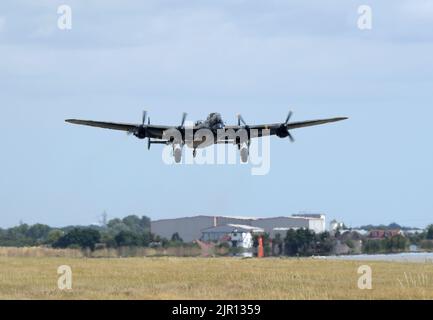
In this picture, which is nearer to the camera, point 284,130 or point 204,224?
point 284,130

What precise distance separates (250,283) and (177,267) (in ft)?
42.9

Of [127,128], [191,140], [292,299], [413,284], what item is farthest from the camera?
[127,128]

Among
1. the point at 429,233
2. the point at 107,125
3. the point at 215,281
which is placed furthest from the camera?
the point at 429,233

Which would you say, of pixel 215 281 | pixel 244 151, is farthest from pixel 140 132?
pixel 215 281

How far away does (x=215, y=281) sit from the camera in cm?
4403

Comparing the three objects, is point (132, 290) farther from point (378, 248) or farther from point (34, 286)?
point (378, 248)

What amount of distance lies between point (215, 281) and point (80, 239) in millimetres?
43964

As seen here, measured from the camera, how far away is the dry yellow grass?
3753 cm

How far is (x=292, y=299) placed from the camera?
117 feet

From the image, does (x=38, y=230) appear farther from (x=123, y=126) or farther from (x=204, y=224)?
(x=123, y=126)

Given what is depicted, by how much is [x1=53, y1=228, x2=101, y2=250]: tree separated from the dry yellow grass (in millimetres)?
25520

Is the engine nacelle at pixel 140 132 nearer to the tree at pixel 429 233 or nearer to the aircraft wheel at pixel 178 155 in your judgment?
the aircraft wheel at pixel 178 155
